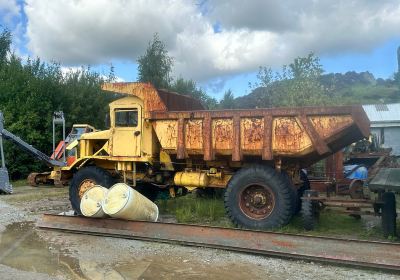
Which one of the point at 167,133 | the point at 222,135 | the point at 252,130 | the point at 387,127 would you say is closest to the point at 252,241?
the point at 252,130

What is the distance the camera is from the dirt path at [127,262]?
19.6ft

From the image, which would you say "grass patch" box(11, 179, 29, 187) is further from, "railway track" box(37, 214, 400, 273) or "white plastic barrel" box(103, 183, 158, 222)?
"white plastic barrel" box(103, 183, 158, 222)

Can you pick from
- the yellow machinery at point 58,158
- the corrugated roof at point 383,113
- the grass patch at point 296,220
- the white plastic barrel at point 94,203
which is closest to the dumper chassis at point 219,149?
the grass patch at point 296,220

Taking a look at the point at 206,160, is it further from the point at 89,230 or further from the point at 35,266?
the point at 35,266

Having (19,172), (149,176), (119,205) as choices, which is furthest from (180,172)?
(19,172)

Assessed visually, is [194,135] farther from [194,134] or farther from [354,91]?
[354,91]

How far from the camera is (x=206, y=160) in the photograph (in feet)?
29.5

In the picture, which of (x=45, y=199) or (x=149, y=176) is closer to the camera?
(x=149, y=176)

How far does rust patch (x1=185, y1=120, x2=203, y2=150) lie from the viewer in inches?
355

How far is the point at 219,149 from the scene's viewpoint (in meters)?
8.88

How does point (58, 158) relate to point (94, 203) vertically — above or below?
above

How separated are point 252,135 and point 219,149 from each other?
2.42ft

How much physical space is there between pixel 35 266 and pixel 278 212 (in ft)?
13.7

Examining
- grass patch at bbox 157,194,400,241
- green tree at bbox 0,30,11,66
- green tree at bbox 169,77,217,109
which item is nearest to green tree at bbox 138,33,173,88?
green tree at bbox 169,77,217,109
